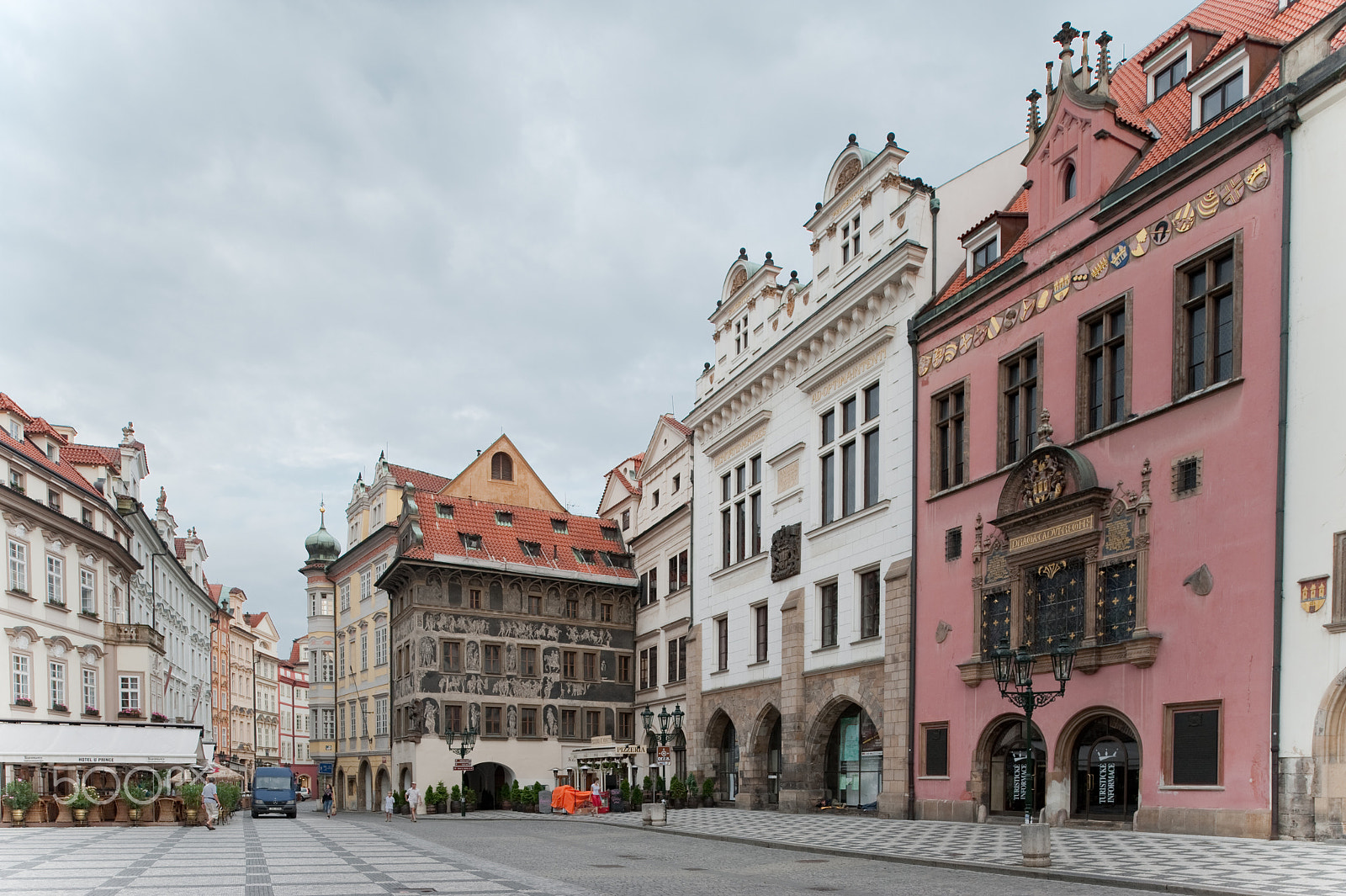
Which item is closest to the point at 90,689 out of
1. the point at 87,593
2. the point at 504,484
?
the point at 87,593

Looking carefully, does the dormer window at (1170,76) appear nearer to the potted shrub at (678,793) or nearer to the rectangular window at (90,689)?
the potted shrub at (678,793)

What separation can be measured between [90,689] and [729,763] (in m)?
24.3

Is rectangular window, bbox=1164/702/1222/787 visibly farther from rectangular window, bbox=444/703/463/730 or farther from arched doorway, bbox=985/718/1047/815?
rectangular window, bbox=444/703/463/730

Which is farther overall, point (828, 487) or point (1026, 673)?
point (828, 487)

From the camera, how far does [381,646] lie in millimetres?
57000

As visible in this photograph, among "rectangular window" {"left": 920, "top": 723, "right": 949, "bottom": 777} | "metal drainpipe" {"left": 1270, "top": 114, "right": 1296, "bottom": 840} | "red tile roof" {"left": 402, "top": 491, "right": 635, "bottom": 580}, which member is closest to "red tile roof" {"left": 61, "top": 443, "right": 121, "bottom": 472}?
"red tile roof" {"left": 402, "top": 491, "right": 635, "bottom": 580}

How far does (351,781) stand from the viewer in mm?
60062

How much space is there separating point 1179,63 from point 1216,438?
9.96m

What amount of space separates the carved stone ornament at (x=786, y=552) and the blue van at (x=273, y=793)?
2338 cm

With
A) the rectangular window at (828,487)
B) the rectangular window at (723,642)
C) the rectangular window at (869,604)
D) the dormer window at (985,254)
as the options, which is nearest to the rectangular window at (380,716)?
the rectangular window at (723,642)

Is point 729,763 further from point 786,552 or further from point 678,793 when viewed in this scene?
point 786,552

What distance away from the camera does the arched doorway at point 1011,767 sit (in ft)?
80.2

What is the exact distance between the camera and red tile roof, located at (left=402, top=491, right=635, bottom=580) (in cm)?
5212

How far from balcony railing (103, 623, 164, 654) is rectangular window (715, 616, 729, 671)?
78.4 ft
